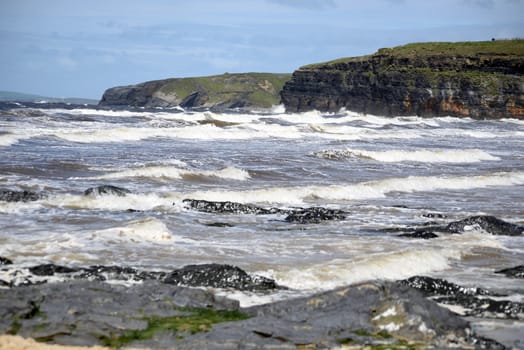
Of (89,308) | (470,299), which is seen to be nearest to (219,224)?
(470,299)

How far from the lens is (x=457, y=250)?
1316 cm

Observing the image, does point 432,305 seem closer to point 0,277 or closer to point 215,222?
point 0,277

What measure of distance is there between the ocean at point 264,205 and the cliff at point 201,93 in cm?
12950

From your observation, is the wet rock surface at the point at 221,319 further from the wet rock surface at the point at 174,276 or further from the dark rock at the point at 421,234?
the dark rock at the point at 421,234

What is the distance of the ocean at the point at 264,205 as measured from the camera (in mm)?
11727

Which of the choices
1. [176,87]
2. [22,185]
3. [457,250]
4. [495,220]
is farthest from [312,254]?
[176,87]

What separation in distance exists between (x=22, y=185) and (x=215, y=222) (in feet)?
23.7

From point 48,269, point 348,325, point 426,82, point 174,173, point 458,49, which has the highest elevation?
point 458,49

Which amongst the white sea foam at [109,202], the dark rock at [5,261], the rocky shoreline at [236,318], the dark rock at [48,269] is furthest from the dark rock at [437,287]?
the white sea foam at [109,202]

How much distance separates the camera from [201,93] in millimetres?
169750

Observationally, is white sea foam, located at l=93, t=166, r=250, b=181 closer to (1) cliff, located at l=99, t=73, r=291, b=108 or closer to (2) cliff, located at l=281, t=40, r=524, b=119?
(2) cliff, located at l=281, t=40, r=524, b=119

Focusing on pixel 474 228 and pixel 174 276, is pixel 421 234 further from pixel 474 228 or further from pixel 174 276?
pixel 174 276

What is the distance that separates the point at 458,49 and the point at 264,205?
95.0 metres

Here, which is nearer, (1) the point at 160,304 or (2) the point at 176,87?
(1) the point at 160,304
